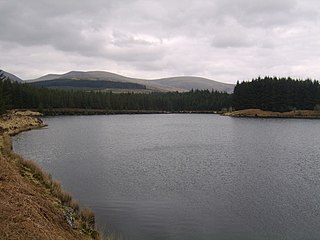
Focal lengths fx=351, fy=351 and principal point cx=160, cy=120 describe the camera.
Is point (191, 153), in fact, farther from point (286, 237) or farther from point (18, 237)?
point (18, 237)

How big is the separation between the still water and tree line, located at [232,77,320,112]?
107076mm

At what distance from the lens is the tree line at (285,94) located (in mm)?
158125

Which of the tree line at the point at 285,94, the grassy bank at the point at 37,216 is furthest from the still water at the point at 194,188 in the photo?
the tree line at the point at 285,94

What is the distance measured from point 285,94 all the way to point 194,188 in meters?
139

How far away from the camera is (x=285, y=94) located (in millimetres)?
158000

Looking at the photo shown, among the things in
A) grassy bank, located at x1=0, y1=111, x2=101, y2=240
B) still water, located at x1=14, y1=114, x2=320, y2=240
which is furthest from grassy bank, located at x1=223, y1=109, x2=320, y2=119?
grassy bank, located at x1=0, y1=111, x2=101, y2=240

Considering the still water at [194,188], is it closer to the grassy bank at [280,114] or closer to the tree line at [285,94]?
the grassy bank at [280,114]

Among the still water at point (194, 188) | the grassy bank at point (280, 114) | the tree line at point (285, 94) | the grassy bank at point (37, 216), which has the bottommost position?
the still water at point (194, 188)

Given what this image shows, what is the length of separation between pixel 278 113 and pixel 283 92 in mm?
9943

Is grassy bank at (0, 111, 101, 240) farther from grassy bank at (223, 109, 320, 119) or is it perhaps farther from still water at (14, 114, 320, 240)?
grassy bank at (223, 109, 320, 119)

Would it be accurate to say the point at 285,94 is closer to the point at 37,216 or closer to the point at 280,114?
the point at 280,114

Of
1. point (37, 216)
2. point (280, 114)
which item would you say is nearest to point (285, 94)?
point (280, 114)

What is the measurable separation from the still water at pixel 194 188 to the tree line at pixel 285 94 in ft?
351

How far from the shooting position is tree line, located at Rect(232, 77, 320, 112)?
15812cm
